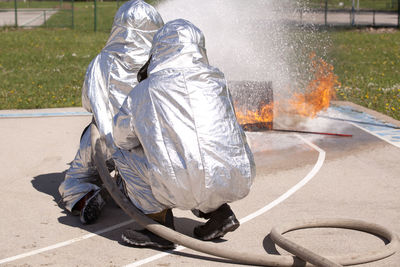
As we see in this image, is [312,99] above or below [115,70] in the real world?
below

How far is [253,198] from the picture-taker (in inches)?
252

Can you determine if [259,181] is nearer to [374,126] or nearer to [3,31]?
[374,126]

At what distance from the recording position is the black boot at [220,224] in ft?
16.4

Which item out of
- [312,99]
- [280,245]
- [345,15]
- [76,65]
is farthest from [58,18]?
[280,245]

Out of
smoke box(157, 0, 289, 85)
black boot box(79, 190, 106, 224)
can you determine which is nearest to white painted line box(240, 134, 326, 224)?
black boot box(79, 190, 106, 224)

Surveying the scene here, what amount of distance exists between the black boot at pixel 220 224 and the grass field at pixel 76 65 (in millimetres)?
6535

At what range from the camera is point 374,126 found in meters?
9.72

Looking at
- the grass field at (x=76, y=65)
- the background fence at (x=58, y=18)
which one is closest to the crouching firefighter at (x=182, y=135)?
the grass field at (x=76, y=65)

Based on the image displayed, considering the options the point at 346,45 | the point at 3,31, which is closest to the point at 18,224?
the point at 346,45

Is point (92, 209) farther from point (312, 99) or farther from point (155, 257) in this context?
point (312, 99)

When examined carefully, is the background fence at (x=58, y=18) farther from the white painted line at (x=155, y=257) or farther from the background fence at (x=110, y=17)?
the white painted line at (x=155, y=257)

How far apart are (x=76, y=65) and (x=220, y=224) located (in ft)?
38.4

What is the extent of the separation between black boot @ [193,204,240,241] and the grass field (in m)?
6.54

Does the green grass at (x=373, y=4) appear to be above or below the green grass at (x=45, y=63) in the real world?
above
